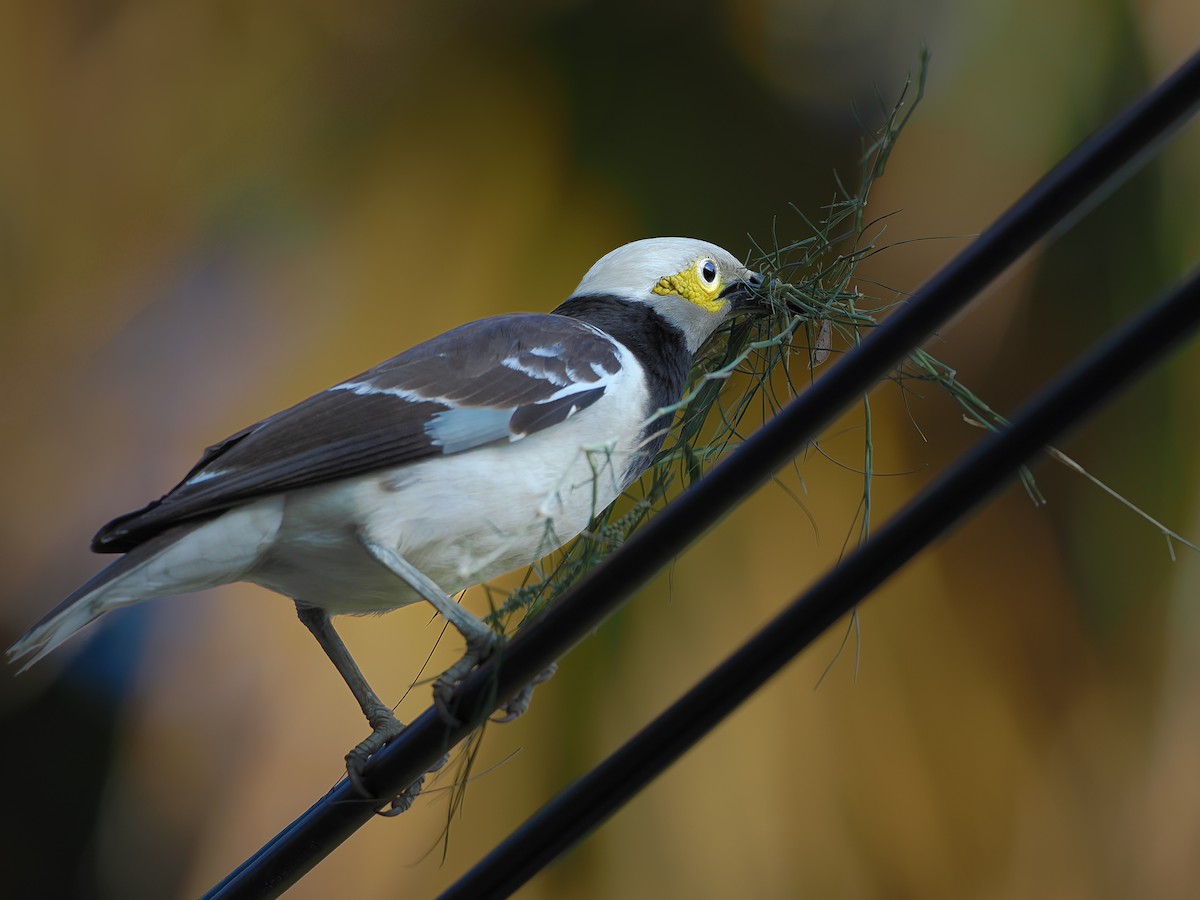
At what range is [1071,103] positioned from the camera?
2.32 metres

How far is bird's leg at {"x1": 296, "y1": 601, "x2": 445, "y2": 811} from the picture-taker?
3.26 feet

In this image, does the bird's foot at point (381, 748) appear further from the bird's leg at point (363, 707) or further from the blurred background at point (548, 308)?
the blurred background at point (548, 308)

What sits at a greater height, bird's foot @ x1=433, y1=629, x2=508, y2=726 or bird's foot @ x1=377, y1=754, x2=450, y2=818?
bird's foot @ x1=433, y1=629, x2=508, y2=726

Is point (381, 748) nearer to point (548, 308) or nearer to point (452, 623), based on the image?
point (452, 623)

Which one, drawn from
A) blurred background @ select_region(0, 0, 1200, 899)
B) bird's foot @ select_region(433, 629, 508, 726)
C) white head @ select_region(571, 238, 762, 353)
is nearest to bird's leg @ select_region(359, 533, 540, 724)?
bird's foot @ select_region(433, 629, 508, 726)

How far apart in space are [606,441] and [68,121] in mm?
1767

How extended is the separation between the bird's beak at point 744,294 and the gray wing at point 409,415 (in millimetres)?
173

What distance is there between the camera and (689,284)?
116 cm

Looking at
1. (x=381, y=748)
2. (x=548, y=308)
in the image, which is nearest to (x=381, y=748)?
(x=381, y=748)

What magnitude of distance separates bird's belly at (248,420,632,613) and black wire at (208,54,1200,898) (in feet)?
0.84

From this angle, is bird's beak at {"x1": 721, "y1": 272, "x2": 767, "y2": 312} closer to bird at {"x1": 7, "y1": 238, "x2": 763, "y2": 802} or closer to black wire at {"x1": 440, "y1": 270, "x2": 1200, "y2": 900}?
bird at {"x1": 7, "y1": 238, "x2": 763, "y2": 802}

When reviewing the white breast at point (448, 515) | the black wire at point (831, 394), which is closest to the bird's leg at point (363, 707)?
the white breast at point (448, 515)

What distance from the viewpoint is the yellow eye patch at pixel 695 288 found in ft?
3.82

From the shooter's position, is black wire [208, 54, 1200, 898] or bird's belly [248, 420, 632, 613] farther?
bird's belly [248, 420, 632, 613]
